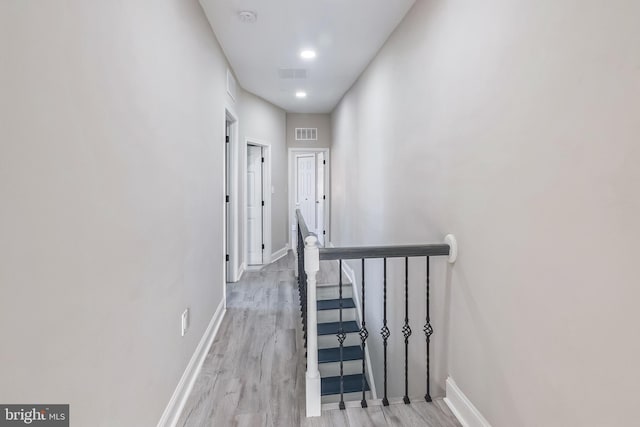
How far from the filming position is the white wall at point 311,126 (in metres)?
6.43

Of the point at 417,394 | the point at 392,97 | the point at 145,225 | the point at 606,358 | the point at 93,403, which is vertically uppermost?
the point at 392,97

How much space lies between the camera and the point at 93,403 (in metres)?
1.09

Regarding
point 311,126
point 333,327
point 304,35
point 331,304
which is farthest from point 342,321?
point 311,126

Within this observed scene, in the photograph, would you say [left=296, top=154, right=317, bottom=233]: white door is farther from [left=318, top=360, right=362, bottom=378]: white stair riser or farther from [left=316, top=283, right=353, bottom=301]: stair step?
[left=318, top=360, right=362, bottom=378]: white stair riser

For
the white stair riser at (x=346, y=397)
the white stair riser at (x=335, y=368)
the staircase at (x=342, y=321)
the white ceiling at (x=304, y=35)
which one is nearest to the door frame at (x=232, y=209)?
the white ceiling at (x=304, y=35)

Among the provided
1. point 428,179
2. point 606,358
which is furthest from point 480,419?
point 428,179

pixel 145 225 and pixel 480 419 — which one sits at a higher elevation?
pixel 145 225

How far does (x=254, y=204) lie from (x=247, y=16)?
325cm

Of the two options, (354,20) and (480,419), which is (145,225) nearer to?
(480,419)

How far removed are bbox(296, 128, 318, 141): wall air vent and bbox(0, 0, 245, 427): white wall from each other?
14.5 ft

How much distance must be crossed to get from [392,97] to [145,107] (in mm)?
2150

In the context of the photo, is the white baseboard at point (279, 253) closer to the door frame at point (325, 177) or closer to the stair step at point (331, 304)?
the door frame at point (325, 177)

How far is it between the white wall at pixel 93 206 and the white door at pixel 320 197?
471cm

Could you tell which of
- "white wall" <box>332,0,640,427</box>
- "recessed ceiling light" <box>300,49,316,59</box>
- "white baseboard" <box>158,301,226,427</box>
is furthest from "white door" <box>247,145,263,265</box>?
"white wall" <box>332,0,640,427</box>
